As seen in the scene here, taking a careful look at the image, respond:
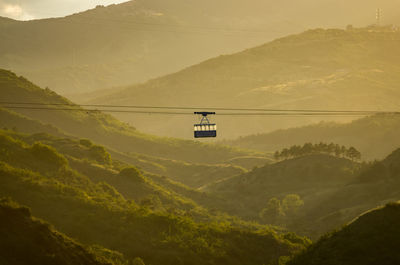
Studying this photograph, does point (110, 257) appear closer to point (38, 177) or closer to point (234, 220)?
point (38, 177)

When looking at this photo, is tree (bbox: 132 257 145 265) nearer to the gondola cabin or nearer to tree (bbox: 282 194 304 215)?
the gondola cabin

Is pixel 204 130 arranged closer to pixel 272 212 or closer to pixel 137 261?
pixel 137 261

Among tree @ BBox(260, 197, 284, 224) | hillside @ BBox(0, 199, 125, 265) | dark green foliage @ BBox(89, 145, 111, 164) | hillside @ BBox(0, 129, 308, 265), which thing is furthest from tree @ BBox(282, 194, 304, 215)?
hillside @ BBox(0, 199, 125, 265)

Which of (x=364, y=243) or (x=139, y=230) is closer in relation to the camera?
(x=364, y=243)

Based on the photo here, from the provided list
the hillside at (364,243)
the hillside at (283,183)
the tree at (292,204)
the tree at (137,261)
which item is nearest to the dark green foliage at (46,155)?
the tree at (137,261)

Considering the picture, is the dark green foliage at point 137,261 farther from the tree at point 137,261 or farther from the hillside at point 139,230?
the hillside at point 139,230

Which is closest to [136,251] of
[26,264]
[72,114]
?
[26,264]

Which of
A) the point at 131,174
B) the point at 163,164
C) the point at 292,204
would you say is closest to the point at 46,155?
the point at 131,174
